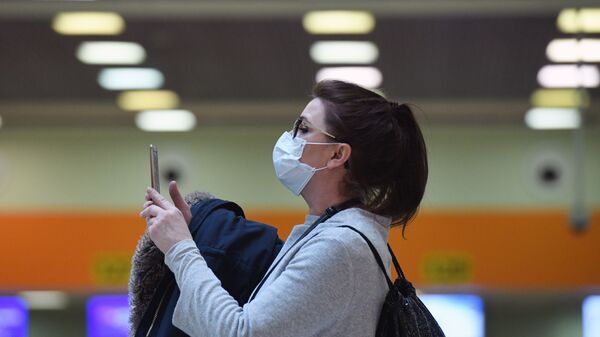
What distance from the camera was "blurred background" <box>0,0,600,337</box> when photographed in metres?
5.86

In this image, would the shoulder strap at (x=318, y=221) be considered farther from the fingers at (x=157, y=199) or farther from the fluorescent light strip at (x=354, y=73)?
the fluorescent light strip at (x=354, y=73)

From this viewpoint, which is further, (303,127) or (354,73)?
(354,73)

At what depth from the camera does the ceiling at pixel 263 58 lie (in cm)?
552

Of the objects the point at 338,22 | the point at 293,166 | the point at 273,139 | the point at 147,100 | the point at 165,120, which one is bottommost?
the point at 293,166

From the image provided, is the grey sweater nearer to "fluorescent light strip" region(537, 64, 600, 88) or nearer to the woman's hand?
the woman's hand

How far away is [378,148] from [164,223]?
1.18 ft

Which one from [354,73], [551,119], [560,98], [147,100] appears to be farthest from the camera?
[551,119]

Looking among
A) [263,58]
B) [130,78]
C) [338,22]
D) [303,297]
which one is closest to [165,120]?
[130,78]

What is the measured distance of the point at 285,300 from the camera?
57.8 inches

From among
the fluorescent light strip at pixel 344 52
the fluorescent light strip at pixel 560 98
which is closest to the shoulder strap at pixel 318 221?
the fluorescent light strip at pixel 344 52

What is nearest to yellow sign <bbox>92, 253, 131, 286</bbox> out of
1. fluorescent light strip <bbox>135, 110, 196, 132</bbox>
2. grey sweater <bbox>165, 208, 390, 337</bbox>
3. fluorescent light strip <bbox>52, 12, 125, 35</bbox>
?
fluorescent light strip <bbox>135, 110, 196, 132</bbox>

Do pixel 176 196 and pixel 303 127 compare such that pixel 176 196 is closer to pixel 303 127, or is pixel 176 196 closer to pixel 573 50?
pixel 303 127

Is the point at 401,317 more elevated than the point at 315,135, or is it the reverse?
the point at 315,135

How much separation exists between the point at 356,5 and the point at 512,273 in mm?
2509
